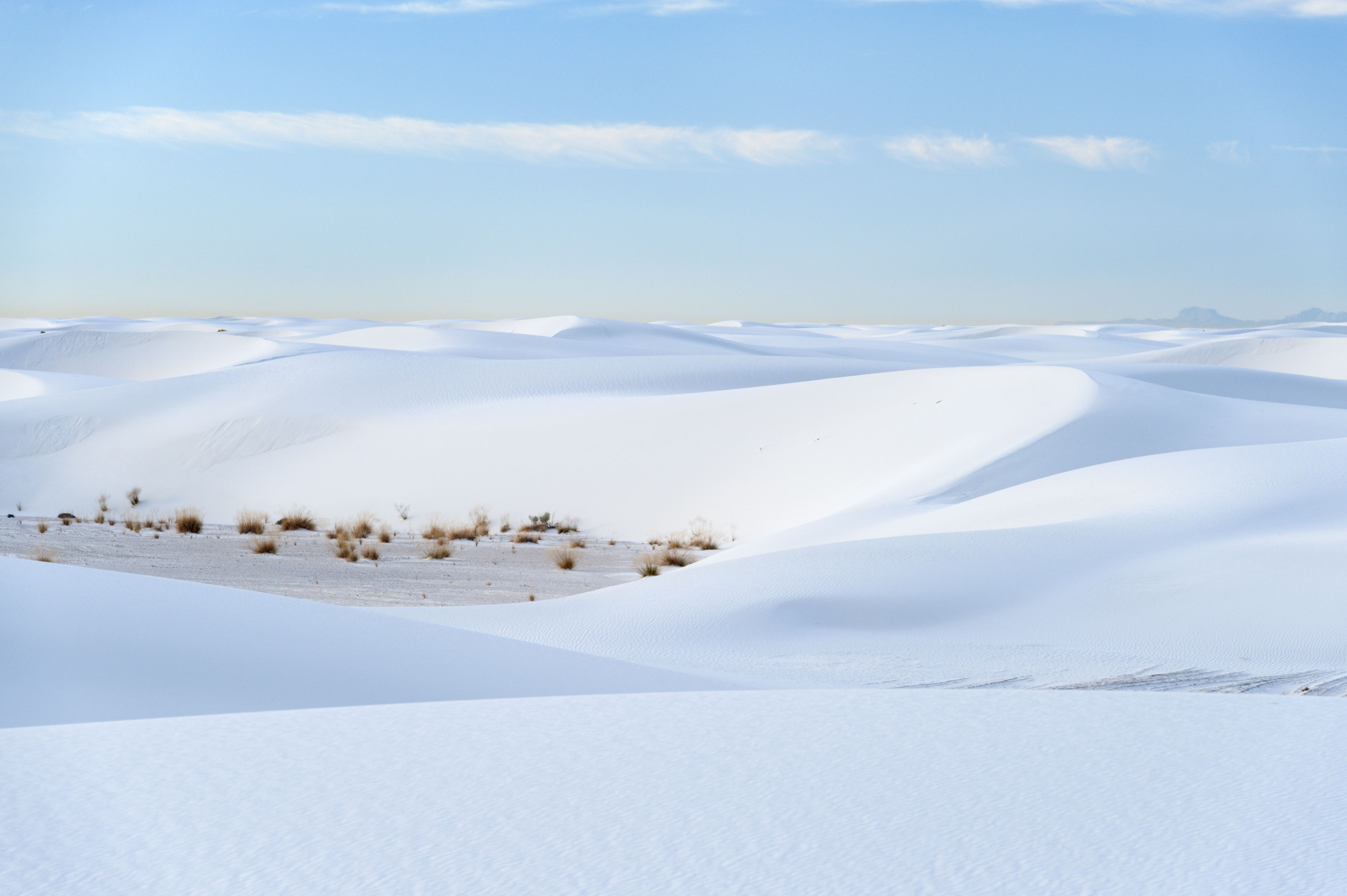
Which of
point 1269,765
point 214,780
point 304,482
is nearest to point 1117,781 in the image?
point 1269,765

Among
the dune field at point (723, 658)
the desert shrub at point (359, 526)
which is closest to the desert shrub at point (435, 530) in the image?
the dune field at point (723, 658)

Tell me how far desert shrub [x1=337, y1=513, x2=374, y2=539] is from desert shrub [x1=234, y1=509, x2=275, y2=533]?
1.07m

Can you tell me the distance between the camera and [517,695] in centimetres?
470

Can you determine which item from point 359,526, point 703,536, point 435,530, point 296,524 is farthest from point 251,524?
point 703,536

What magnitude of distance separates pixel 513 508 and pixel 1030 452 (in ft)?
26.9

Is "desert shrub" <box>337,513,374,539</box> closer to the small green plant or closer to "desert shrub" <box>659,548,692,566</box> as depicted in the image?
the small green plant

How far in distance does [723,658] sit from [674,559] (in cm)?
624

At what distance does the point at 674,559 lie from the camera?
13195mm

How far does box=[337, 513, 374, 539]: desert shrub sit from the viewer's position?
16.6m

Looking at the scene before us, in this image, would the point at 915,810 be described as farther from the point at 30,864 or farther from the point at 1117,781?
the point at 30,864

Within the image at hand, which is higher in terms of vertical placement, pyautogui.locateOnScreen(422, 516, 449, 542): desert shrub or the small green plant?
the small green plant

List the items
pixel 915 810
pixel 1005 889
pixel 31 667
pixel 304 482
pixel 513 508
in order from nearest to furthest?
pixel 1005 889, pixel 915 810, pixel 31 667, pixel 513 508, pixel 304 482

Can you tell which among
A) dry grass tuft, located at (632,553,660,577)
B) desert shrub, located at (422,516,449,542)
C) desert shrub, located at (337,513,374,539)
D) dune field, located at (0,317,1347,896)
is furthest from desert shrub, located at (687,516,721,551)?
desert shrub, located at (337,513,374,539)

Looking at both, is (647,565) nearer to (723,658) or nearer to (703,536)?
(703,536)
